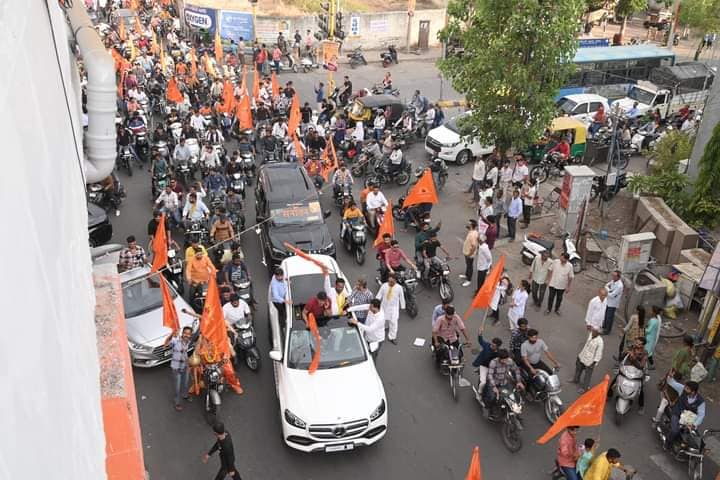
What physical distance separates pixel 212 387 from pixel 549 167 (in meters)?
13.1

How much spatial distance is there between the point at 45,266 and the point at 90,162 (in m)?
4.97

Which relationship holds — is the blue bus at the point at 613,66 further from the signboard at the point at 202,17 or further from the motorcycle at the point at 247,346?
the motorcycle at the point at 247,346

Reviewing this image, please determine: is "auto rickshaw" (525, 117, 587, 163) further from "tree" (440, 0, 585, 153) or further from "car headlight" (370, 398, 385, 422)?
"car headlight" (370, 398, 385, 422)

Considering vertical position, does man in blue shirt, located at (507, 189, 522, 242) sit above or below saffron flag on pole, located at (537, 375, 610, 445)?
below

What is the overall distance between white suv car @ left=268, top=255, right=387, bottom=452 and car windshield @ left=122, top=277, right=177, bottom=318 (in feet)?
8.36

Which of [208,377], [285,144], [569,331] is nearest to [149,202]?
[285,144]

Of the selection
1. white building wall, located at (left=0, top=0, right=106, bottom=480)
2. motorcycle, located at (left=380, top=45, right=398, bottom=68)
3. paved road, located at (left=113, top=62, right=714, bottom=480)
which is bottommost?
paved road, located at (left=113, top=62, right=714, bottom=480)

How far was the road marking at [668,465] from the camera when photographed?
9.16m

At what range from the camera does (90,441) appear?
330cm

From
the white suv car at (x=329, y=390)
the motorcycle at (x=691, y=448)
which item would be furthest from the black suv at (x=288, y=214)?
the motorcycle at (x=691, y=448)

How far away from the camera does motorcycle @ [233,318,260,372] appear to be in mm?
10680

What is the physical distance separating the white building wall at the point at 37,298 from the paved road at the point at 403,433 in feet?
17.9

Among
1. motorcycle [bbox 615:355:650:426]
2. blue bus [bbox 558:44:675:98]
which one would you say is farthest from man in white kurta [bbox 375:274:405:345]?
blue bus [bbox 558:44:675:98]

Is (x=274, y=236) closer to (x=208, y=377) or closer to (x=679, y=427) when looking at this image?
(x=208, y=377)
